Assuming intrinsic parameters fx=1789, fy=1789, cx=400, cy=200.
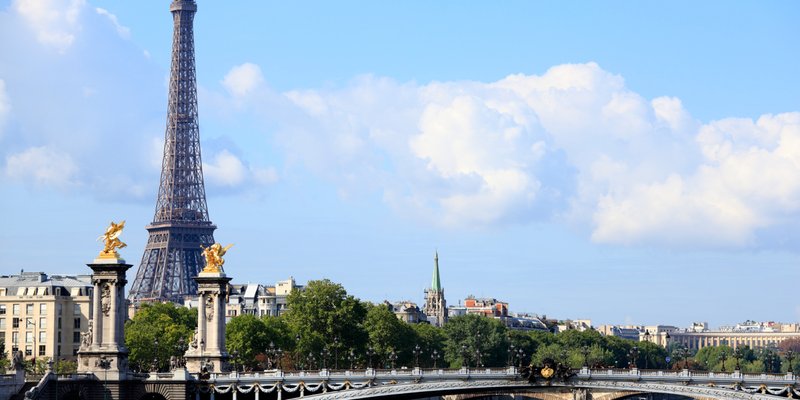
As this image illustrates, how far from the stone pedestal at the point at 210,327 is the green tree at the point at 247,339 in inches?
1060

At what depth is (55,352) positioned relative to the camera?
144 m

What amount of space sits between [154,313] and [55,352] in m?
8.51

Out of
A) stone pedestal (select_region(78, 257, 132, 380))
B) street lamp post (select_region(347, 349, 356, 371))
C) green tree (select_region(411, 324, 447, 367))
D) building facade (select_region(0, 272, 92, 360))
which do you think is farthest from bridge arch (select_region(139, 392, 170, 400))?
green tree (select_region(411, 324, 447, 367))

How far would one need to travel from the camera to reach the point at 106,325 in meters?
97.2

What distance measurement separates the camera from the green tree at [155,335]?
13375 centimetres

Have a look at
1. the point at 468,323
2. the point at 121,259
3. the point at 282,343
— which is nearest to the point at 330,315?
the point at 282,343

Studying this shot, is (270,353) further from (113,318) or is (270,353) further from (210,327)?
(113,318)

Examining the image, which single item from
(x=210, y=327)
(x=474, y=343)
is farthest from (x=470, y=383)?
(x=474, y=343)

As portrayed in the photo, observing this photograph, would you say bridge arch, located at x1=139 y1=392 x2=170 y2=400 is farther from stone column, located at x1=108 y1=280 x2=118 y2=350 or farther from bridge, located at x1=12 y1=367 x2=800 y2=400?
stone column, located at x1=108 y1=280 x2=118 y2=350

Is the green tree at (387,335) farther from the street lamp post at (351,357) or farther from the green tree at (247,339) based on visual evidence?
the green tree at (247,339)

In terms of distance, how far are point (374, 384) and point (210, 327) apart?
11350 millimetres

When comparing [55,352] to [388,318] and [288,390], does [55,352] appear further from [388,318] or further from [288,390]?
[288,390]

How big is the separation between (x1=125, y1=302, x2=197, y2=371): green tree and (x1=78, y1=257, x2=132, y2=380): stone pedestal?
3198cm

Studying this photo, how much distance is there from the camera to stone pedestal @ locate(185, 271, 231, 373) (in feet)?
363
